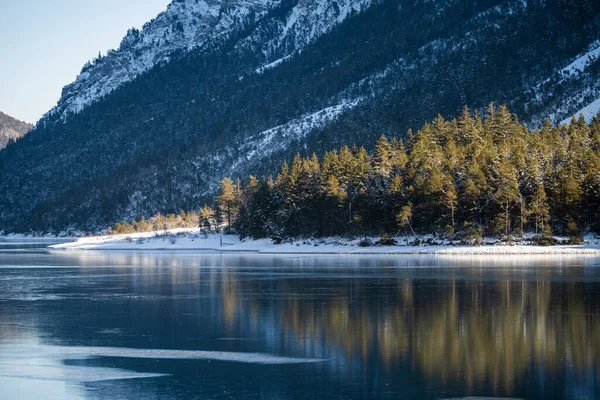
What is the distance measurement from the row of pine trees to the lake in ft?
114

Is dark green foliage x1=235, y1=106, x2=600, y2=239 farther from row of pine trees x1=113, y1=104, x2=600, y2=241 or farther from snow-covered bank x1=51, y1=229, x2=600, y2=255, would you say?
snow-covered bank x1=51, y1=229, x2=600, y2=255

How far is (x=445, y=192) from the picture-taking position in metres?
105

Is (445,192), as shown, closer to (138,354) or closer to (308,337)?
→ (308,337)

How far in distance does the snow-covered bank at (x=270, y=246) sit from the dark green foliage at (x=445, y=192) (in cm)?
193

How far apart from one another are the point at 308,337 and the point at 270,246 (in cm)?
9330

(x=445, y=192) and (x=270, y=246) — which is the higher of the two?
(x=445, y=192)

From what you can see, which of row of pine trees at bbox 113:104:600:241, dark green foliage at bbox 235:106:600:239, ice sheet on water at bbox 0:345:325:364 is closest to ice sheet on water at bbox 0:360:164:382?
ice sheet on water at bbox 0:345:325:364

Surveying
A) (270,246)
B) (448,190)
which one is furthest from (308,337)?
(270,246)

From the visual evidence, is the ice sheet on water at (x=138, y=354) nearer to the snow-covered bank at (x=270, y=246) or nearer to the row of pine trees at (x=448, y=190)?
the snow-covered bank at (x=270, y=246)

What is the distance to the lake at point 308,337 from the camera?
2845cm

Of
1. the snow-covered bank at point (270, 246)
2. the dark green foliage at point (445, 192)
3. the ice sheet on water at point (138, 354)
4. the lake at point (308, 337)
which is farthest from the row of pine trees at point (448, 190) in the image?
the ice sheet on water at point (138, 354)

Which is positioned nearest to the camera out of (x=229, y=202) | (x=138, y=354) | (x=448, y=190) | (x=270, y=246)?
(x=138, y=354)

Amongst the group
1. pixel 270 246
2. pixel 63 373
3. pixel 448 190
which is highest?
pixel 448 190

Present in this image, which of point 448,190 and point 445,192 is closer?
point 448,190
